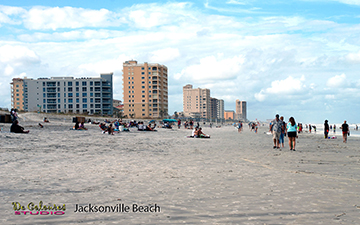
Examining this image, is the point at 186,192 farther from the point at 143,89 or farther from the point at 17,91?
the point at 17,91

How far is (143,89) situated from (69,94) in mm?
34898

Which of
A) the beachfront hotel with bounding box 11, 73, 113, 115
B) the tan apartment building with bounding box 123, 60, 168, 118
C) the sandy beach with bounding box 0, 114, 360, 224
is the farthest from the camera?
the tan apartment building with bounding box 123, 60, 168, 118

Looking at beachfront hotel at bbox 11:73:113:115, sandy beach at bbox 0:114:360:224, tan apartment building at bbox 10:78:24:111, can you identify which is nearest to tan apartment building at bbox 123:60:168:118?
→ beachfront hotel at bbox 11:73:113:115

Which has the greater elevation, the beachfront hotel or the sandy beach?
the beachfront hotel

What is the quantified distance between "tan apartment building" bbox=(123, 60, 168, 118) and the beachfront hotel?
21.4 m

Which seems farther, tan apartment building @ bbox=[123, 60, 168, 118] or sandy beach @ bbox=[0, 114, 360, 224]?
tan apartment building @ bbox=[123, 60, 168, 118]

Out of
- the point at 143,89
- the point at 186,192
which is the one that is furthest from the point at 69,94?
the point at 186,192

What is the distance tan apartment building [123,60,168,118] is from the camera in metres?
141

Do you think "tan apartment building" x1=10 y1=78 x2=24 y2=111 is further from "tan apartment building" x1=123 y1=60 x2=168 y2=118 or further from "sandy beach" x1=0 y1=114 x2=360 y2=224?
"sandy beach" x1=0 y1=114 x2=360 y2=224

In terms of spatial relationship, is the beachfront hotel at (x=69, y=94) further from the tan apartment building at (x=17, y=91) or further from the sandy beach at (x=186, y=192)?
the sandy beach at (x=186, y=192)

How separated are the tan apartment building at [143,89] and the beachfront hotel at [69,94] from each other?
21.4m

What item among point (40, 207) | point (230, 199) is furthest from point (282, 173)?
point (40, 207)

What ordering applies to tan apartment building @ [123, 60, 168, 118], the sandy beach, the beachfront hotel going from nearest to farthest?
the sandy beach
the beachfront hotel
tan apartment building @ [123, 60, 168, 118]

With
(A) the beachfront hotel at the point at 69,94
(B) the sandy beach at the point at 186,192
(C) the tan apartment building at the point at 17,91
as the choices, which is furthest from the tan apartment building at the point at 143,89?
(B) the sandy beach at the point at 186,192
